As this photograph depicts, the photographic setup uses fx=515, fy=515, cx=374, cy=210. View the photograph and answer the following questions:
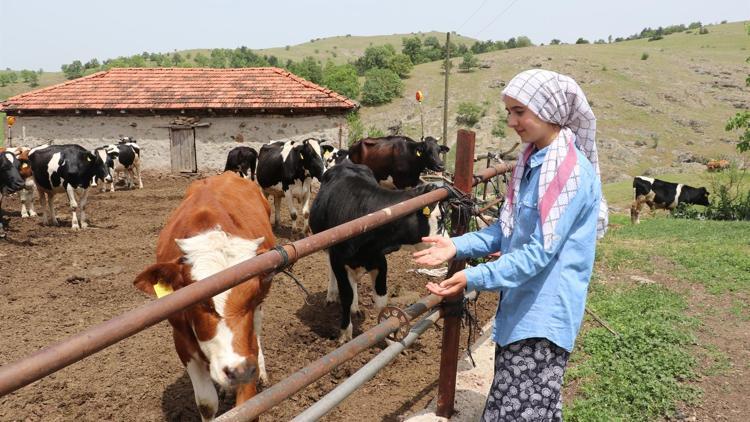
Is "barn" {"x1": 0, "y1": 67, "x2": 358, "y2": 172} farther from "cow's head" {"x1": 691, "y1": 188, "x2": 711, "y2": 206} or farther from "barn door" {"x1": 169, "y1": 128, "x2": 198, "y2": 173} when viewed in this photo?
"cow's head" {"x1": 691, "y1": 188, "x2": 711, "y2": 206}

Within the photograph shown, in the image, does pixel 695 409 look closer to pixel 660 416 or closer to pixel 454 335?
pixel 660 416

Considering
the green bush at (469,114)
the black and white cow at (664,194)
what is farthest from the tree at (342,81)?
the black and white cow at (664,194)

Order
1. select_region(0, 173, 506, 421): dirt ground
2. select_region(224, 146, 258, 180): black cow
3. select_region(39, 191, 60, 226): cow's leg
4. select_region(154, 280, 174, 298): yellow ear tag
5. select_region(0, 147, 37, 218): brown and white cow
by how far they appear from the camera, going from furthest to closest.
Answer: select_region(224, 146, 258, 180): black cow → select_region(0, 147, 37, 218): brown and white cow → select_region(39, 191, 60, 226): cow's leg → select_region(0, 173, 506, 421): dirt ground → select_region(154, 280, 174, 298): yellow ear tag

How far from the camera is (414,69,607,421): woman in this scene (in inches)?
75.3

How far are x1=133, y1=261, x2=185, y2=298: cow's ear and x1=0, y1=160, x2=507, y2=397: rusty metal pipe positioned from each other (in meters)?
0.85

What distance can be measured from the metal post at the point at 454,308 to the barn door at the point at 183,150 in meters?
16.3

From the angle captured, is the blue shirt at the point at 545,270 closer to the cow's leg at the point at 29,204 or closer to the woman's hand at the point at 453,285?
the woman's hand at the point at 453,285

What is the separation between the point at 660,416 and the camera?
3297mm

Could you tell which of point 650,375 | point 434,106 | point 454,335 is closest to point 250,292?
point 454,335

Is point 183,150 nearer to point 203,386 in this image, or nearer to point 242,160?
point 242,160

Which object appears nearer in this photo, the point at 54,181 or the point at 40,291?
the point at 40,291

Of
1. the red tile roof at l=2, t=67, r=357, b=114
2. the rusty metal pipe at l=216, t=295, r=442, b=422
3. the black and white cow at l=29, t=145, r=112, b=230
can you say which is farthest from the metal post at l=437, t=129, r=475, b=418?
the red tile roof at l=2, t=67, r=357, b=114

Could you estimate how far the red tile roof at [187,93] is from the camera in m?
17.3

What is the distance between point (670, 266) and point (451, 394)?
15.9 feet
